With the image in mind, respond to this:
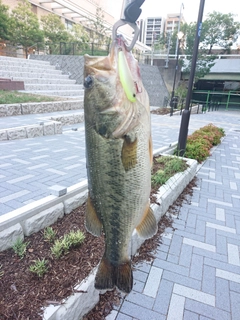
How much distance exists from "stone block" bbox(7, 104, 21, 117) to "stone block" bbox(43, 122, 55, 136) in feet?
7.20

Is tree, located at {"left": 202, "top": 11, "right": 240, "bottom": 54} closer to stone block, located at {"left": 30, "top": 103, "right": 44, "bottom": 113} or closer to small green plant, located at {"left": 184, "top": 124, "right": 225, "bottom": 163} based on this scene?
small green plant, located at {"left": 184, "top": 124, "right": 225, "bottom": 163}

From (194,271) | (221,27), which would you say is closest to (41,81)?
(194,271)

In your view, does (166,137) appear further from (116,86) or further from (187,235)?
(116,86)

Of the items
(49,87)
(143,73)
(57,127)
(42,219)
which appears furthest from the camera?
(143,73)

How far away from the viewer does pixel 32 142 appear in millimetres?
6656

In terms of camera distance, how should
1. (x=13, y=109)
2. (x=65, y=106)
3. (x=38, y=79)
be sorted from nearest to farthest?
(x=13, y=109) → (x=65, y=106) → (x=38, y=79)

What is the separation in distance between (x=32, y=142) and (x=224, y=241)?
5.43 meters

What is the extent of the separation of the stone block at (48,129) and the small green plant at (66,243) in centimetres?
550

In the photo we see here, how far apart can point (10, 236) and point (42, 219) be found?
0.43m

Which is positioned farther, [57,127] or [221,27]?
[221,27]

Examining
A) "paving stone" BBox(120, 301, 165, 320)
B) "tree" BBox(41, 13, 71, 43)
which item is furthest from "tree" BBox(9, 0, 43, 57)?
"paving stone" BBox(120, 301, 165, 320)

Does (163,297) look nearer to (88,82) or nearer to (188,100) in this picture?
(88,82)

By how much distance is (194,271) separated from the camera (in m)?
2.88

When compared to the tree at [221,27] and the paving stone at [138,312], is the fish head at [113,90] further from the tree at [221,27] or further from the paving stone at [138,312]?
the tree at [221,27]
